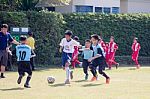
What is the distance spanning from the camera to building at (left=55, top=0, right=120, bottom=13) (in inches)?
1457

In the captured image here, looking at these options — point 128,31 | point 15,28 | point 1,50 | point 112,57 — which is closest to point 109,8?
point 128,31

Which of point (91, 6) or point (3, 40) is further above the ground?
point (91, 6)

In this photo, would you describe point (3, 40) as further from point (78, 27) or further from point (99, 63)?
point (78, 27)

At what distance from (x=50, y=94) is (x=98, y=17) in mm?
16480

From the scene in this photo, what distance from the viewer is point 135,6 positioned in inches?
1604

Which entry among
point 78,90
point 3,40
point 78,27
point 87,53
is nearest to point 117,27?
point 78,27

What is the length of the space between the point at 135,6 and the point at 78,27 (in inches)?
476

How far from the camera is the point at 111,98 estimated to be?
13.7 meters

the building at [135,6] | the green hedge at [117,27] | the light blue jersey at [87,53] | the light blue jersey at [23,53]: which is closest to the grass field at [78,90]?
the light blue jersey at [23,53]

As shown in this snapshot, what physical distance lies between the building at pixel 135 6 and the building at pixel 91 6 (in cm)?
164

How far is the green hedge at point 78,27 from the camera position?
27047mm

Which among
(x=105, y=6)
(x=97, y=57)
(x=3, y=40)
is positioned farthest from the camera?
(x=105, y=6)

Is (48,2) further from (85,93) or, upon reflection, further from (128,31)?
(85,93)

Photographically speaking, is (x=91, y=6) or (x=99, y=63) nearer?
(x=99, y=63)
